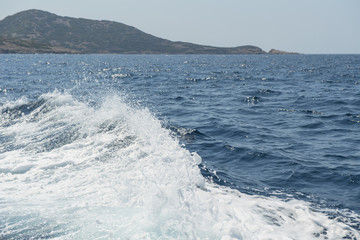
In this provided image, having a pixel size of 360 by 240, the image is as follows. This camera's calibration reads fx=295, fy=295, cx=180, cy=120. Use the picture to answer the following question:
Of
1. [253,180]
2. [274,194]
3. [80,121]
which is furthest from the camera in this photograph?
[80,121]

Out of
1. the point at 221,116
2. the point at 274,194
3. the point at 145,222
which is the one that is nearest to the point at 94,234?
the point at 145,222

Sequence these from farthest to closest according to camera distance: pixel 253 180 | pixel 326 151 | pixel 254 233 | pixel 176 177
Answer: pixel 326 151 → pixel 253 180 → pixel 176 177 → pixel 254 233

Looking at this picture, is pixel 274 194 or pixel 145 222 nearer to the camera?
pixel 145 222

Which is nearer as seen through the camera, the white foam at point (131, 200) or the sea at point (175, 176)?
the white foam at point (131, 200)

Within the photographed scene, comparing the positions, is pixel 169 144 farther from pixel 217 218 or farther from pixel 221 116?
pixel 221 116

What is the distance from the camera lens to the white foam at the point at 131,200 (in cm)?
559

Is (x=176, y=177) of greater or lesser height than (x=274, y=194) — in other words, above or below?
above

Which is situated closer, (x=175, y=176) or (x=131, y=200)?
(x=131, y=200)

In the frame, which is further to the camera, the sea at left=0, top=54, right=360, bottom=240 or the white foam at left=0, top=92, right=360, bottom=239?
the sea at left=0, top=54, right=360, bottom=240

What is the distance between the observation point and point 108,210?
6375 mm

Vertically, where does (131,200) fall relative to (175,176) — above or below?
below

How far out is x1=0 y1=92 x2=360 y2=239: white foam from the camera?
220 inches

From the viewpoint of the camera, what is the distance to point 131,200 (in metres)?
6.67

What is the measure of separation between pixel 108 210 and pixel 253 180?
4675 millimetres
